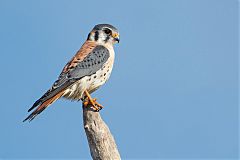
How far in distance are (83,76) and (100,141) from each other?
1547 mm

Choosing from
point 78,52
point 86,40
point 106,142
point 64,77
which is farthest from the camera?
point 86,40

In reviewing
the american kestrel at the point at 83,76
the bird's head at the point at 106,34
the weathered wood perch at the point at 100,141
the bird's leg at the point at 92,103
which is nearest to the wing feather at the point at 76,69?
the american kestrel at the point at 83,76

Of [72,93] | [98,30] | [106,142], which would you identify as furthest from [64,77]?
[106,142]

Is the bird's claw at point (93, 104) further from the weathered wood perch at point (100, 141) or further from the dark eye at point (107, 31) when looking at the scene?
the dark eye at point (107, 31)

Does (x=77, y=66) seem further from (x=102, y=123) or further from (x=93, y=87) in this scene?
(x=102, y=123)

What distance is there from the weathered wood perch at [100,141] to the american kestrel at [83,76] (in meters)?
0.56

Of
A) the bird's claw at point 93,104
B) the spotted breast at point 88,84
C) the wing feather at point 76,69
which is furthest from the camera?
the spotted breast at point 88,84

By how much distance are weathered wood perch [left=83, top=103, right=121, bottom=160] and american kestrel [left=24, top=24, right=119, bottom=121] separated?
560 mm

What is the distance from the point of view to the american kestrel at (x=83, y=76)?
5.75 m

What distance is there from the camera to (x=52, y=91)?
5.84m

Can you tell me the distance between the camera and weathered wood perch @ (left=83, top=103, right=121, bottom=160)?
4629 millimetres

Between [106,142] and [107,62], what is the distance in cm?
190

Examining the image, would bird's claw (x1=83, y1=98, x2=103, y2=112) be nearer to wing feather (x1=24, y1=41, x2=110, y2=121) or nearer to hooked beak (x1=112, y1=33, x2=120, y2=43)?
wing feather (x1=24, y1=41, x2=110, y2=121)

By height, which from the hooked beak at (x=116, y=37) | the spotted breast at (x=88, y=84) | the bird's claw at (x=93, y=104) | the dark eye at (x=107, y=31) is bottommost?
the bird's claw at (x=93, y=104)
